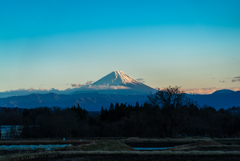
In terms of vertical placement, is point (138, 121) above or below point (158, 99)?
below

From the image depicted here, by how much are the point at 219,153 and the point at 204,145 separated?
8775mm

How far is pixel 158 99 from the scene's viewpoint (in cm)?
4862

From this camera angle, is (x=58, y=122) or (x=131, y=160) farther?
(x=58, y=122)

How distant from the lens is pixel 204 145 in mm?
30391

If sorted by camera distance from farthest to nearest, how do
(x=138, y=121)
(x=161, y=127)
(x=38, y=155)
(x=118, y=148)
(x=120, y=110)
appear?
(x=120, y=110)
(x=138, y=121)
(x=161, y=127)
(x=118, y=148)
(x=38, y=155)

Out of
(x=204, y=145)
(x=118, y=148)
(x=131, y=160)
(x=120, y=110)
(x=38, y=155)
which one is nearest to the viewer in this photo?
(x=131, y=160)

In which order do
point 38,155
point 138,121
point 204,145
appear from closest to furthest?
1. point 38,155
2. point 204,145
3. point 138,121

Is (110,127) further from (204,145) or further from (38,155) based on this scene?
(38,155)

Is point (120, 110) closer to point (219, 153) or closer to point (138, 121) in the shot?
point (138, 121)

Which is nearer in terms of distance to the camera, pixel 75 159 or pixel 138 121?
pixel 75 159

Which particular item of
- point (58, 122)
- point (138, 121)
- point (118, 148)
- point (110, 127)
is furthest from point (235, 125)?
point (118, 148)

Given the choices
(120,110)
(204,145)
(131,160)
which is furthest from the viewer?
(120,110)

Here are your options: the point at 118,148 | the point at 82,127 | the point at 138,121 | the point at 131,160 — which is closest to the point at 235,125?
the point at 138,121

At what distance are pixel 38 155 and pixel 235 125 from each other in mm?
65716
